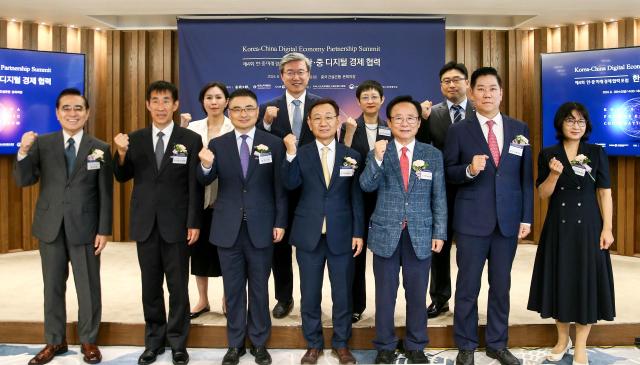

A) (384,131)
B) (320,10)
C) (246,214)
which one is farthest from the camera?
(320,10)

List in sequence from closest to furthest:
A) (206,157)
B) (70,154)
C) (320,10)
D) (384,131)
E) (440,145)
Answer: (206,157) → (70,154) → (384,131) → (440,145) → (320,10)

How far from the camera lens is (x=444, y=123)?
3.67 metres

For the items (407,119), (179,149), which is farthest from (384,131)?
(179,149)

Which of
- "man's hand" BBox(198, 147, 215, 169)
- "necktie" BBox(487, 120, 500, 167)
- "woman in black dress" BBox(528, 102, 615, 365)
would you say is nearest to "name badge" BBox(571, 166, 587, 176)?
"woman in black dress" BBox(528, 102, 615, 365)

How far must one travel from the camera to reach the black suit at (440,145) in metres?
3.66

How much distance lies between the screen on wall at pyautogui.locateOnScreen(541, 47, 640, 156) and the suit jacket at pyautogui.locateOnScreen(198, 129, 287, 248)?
4353 mm

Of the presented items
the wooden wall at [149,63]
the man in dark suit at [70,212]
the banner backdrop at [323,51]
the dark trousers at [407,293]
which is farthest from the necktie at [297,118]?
the wooden wall at [149,63]

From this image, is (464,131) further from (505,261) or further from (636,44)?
(636,44)

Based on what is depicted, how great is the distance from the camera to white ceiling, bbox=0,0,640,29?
18.0 ft

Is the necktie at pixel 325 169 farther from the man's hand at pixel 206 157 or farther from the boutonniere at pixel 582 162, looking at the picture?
the boutonniere at pixel 582 162

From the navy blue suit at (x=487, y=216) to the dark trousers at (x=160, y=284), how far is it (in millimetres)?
1620

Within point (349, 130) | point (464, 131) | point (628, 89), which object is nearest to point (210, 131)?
point (349, 130)

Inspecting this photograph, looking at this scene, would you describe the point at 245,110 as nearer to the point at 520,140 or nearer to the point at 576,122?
the point at 520,140

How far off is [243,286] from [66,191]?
3.87ft
